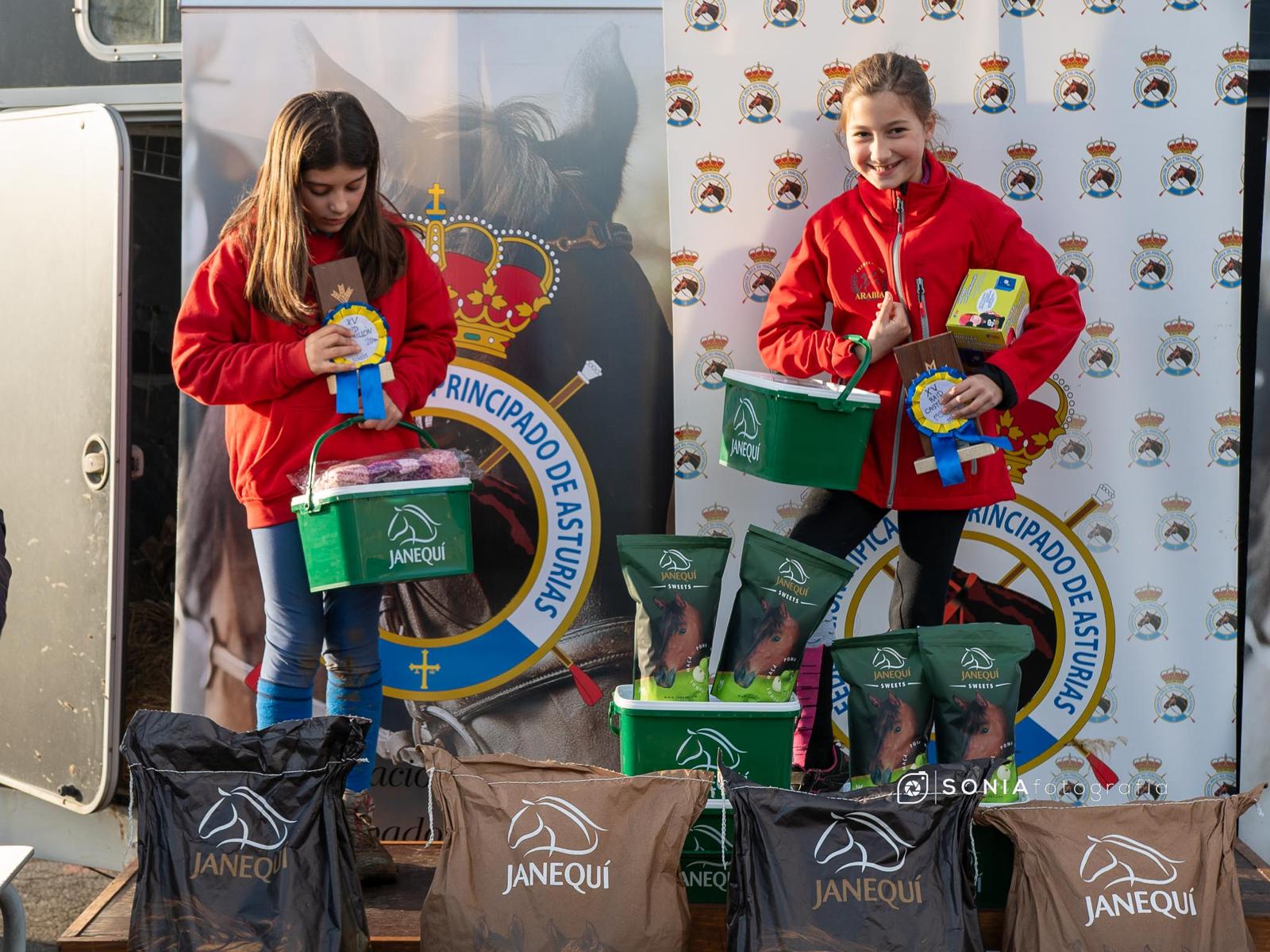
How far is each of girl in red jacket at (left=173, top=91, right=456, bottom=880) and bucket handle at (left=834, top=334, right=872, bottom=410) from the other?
0.97m

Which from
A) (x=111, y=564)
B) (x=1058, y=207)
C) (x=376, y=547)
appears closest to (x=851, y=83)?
(x=1058, y=207)

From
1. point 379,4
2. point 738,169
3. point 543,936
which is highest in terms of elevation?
point 379,4

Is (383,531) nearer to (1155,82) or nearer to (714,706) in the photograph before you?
(714,706)

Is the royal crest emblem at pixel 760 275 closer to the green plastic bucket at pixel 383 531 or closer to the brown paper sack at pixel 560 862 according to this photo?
the green plastic bucket at pixel 383 531

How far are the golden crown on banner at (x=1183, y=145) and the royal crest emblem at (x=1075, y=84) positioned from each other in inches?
9.3

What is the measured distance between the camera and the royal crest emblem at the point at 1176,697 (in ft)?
12.1

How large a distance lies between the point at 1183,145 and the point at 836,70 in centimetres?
95

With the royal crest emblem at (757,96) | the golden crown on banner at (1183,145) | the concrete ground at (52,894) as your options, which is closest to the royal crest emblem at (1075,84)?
the golden crown on banner at (1183,145)

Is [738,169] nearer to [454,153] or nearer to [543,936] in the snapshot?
[454,153]

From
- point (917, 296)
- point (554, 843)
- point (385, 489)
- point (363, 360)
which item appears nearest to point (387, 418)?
point (363, 360)

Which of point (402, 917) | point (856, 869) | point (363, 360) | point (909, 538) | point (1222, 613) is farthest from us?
point (1222, 613)

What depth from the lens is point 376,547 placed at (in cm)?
291

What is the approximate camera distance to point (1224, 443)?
12.0 feet

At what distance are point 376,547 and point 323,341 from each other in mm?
479
